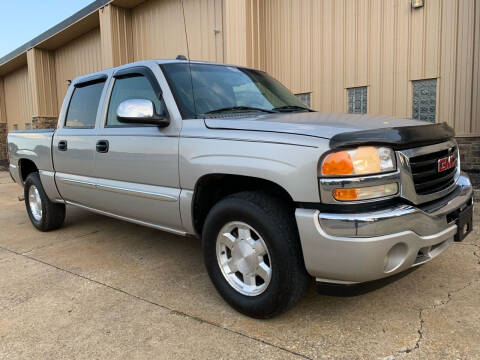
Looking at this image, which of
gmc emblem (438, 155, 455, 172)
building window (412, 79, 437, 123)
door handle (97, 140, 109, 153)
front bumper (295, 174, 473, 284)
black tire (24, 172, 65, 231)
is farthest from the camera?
building window (412, 79, 437, 123)

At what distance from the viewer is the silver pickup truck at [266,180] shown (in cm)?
221

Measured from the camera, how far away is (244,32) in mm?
8844

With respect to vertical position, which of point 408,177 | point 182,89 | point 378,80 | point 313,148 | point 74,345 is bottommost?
point 74,345

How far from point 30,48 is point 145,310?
17560mm

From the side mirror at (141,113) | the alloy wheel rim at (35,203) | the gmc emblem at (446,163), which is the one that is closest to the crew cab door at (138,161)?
the side mirror at (141,113)

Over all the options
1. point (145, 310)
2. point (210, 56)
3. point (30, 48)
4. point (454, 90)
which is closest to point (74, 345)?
point (145, 310)

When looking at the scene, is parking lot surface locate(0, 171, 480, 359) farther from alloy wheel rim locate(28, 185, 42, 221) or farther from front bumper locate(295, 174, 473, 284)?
alloy wheel rim locate(28, 185, 42, 221)

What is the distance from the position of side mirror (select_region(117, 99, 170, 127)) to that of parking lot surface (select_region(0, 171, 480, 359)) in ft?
4.43

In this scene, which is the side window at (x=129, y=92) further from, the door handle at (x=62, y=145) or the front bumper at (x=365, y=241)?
the front bumper at (x=365, y=241)

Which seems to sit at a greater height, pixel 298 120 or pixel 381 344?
pixel 298 120

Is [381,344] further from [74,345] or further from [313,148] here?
[74,345]

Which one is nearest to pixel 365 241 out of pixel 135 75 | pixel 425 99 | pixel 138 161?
pixel 138 161

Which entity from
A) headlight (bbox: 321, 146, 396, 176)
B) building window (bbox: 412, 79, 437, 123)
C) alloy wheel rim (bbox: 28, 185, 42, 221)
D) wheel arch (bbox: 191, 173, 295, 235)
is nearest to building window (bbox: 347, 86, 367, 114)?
building window (bbox: 412, 79, 437, 123)

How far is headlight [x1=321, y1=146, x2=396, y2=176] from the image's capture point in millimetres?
2207
